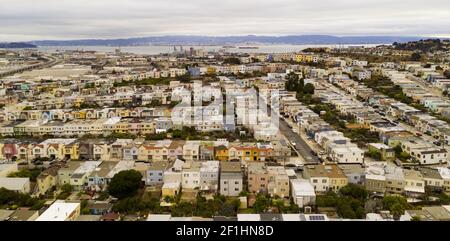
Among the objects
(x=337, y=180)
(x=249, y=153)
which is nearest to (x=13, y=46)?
(x=249, y=153)

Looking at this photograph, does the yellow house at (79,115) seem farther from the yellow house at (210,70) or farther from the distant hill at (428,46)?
the distant hill at (428,46)

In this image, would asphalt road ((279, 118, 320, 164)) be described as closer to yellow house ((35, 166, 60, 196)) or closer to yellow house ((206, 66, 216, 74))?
yellow house ((35, 166, 60, 196))

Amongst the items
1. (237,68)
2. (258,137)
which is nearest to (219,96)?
(258,137)

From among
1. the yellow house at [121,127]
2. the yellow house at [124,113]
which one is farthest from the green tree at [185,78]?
the yellow house at [121,127]

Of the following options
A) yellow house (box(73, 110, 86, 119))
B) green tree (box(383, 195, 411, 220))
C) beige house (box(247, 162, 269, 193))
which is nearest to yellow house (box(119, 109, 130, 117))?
yellow house (box(73, 110, 86, 119))
